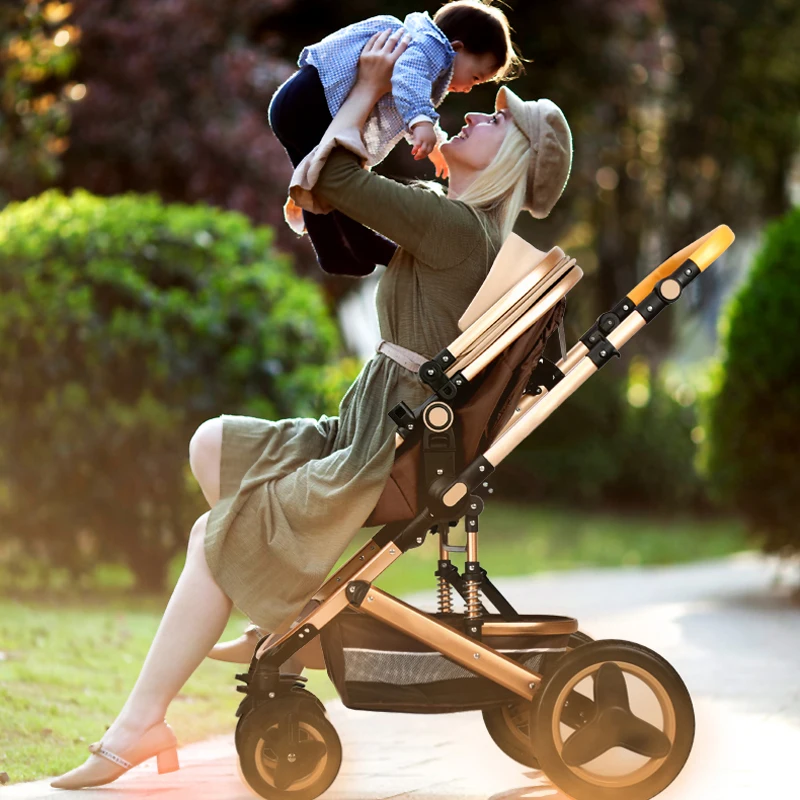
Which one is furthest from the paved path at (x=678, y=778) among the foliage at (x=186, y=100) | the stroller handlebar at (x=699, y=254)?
the foliage at (x=186, y=100)

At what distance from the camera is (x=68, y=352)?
24.5ft

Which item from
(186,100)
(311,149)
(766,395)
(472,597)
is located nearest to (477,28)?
(311,149)

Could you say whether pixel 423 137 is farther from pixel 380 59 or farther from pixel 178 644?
pixel 178 644

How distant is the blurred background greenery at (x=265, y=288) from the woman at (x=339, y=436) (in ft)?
2.90

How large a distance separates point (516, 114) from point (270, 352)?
12.7 feet

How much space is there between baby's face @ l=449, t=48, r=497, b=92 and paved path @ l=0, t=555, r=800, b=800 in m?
1.94

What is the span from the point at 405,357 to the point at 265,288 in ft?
13.0

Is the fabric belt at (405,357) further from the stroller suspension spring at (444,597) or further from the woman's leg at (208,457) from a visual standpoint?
the stroller suspension spring at (444,597)

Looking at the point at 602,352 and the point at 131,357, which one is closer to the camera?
the point at 602,352

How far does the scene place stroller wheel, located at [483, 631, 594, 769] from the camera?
3859mm

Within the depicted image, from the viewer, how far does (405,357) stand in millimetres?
3652

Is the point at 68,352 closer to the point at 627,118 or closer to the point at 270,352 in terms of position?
the point at 270,352

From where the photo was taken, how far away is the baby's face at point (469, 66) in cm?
373

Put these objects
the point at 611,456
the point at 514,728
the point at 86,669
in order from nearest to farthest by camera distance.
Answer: the point at 514,728, the point at 86,669, the point at 611,456
